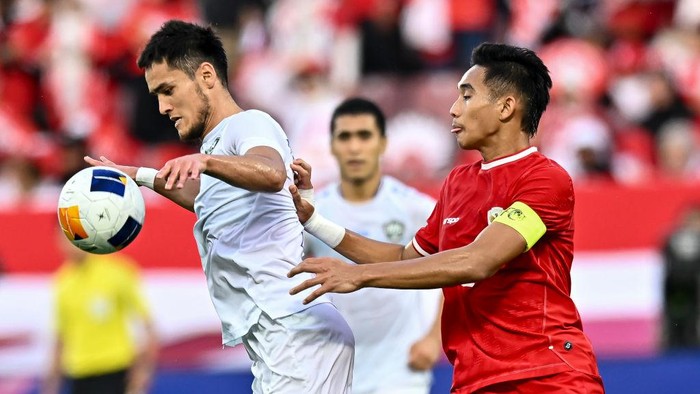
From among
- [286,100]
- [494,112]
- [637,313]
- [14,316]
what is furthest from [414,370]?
[286,100]

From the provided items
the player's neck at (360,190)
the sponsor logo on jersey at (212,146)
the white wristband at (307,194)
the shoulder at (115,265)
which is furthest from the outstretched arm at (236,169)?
the shoulder at (115,265)

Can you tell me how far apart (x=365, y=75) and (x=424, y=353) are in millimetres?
5436

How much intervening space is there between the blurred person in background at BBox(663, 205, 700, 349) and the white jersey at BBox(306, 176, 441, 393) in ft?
9.69

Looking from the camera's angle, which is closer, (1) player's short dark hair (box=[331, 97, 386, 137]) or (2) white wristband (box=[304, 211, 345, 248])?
(2) white wristband (box=[304, 211, 345, 248])

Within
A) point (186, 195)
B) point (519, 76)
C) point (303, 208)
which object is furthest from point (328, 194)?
point (519, 76)

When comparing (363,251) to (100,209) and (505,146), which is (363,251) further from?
(100,209)

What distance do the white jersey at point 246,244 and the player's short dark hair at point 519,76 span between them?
2.87ft

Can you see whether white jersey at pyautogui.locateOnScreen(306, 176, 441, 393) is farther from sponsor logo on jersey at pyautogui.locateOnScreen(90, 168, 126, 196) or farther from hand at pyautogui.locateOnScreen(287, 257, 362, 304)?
hand at pyautogui.locateOnScreen(287, 257, 362, 304)

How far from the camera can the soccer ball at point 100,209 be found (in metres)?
4.60

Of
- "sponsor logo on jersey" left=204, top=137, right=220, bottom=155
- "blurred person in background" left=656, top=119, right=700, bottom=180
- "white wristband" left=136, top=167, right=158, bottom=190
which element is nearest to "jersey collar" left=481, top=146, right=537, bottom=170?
"sponsor logo on jersey" left=204, top=137, right=220, bottom=155

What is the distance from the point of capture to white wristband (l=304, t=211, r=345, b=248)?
496 cm

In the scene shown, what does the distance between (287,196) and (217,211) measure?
301mm

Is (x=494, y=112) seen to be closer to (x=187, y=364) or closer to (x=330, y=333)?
(x=330, y=333)

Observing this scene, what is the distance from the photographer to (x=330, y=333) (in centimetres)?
472
